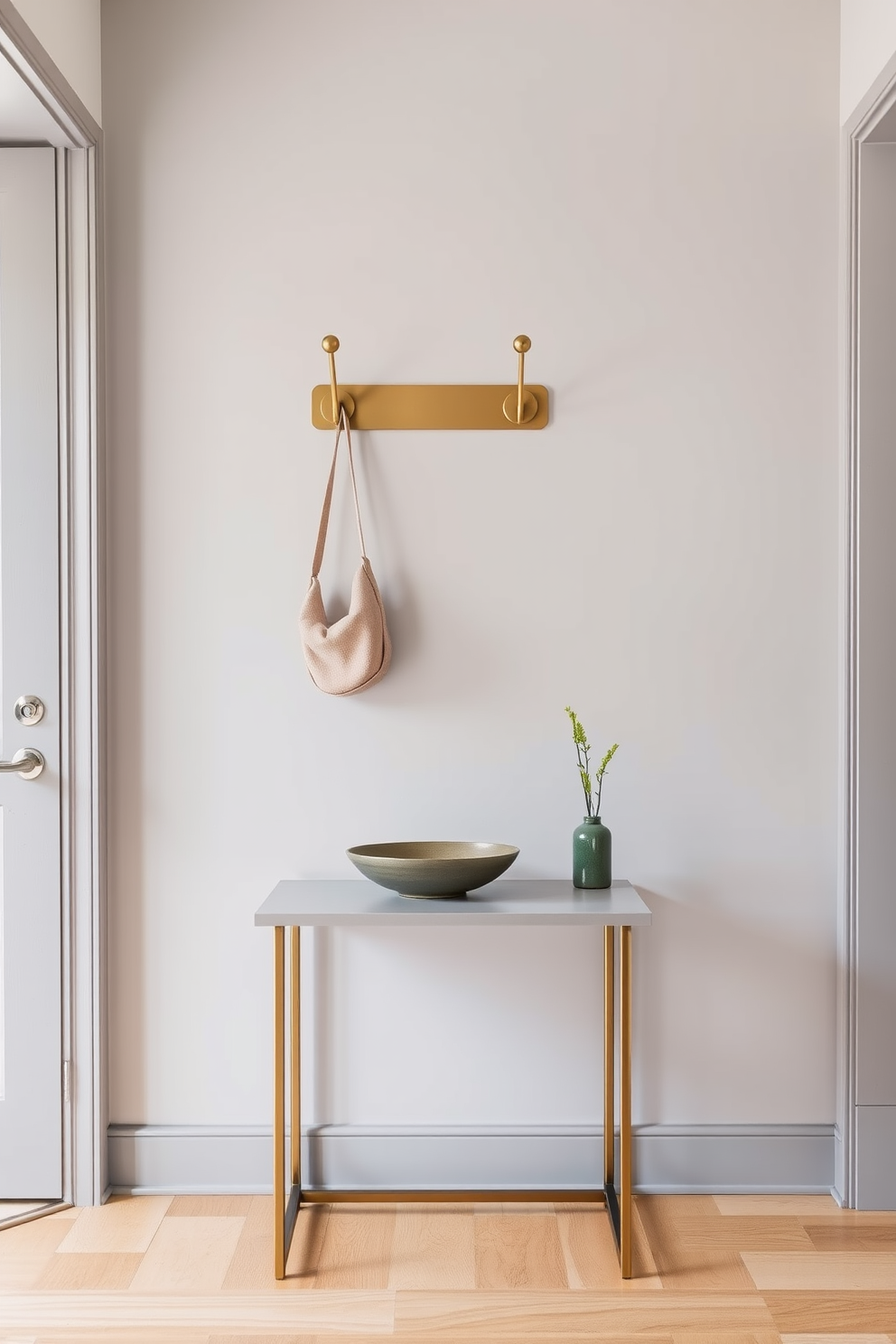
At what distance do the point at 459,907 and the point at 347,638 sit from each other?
57cm

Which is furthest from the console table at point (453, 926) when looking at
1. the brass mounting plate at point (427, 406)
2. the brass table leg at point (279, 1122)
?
the brass mounting plate at point (427, 406)

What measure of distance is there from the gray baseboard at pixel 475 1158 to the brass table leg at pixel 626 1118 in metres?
0.29

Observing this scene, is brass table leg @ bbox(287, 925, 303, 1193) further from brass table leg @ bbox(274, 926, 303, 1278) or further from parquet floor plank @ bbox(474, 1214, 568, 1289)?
parquet floor plank @ bbox(474, 1214, 568, 1289)

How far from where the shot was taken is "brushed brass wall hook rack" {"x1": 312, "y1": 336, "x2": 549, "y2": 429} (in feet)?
7.17

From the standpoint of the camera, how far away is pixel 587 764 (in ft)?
7.21

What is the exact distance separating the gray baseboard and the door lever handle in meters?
0.75

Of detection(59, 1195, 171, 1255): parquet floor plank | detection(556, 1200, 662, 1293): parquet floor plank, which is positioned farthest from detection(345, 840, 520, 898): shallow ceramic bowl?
detection(59, 1195, 171, 1255): parquet floor plank

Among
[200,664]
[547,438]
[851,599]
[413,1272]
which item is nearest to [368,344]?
[547,438]

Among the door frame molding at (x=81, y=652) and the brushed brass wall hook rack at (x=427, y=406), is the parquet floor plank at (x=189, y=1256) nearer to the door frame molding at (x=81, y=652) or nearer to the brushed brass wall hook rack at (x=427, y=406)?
the door frame molding at (x=81, y=652)

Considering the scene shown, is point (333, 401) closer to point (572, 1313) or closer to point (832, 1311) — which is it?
point (572, 1313)

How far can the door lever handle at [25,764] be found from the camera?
2.13m

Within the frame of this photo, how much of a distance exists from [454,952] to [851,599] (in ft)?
3.51

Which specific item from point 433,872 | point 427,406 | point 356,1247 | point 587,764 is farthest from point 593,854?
point 427,406

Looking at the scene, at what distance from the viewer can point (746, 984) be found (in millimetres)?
2223
